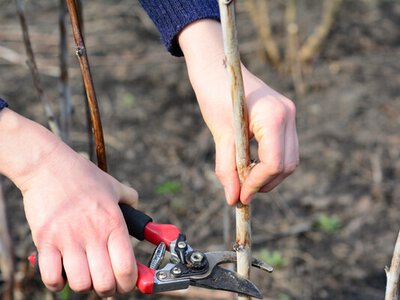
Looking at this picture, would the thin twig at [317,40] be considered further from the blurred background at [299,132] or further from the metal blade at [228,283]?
the metal blade at [228,283]

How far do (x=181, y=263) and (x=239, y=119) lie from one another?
0.40 meters

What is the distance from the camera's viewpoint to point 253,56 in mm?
4199

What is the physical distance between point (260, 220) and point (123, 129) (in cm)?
103

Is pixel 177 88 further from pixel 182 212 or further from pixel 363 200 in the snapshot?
pixel 363 200

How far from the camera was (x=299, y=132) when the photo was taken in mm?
3598

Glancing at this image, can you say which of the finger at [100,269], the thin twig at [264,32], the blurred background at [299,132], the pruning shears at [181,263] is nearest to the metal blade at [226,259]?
the pruning shears at [181,263]

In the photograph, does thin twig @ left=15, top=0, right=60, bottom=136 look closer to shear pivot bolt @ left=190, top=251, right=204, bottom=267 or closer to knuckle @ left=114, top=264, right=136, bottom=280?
shear pivot bolt @ left=190, top=251, right=204, bottom=267

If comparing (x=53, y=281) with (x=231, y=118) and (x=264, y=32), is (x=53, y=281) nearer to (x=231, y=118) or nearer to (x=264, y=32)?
(x=231, y=118)

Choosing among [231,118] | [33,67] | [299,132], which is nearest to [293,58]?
[299,132]

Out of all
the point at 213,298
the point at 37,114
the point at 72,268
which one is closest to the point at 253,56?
the point at 37,114

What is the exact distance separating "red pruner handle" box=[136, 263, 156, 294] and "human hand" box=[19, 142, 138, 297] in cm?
7

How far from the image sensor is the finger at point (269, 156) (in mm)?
1396

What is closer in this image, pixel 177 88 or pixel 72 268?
pixel 72 268

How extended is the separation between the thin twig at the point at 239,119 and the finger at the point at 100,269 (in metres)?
0.35
